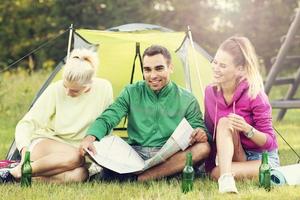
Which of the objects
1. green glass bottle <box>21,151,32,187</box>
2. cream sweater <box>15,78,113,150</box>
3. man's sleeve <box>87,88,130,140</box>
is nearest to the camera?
green glass bottle <box>21,151,32,187</box>

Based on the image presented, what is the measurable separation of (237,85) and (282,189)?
2.25 ft

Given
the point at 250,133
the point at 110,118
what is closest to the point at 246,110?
the point at 250,133

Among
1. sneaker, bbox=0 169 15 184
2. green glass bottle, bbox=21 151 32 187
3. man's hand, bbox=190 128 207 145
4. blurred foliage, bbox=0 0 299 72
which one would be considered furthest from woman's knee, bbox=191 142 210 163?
blurred foliage, bbox=0 0 299 72

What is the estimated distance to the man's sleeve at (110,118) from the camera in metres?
3.75

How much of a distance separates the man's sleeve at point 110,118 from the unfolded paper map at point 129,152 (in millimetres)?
54

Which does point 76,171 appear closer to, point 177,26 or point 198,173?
point 198,173

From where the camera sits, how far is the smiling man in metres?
3.84

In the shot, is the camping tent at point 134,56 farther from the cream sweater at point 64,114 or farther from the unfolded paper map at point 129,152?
the unfolded paper map at point 129,152

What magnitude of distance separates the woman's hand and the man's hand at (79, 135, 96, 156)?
79 cm

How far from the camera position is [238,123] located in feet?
11.5

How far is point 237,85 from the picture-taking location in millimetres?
3803

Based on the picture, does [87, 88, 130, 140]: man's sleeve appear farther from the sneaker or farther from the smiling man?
the sneaker

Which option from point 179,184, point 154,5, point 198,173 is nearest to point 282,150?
point 198,173

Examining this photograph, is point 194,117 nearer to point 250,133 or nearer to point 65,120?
point 250,133
